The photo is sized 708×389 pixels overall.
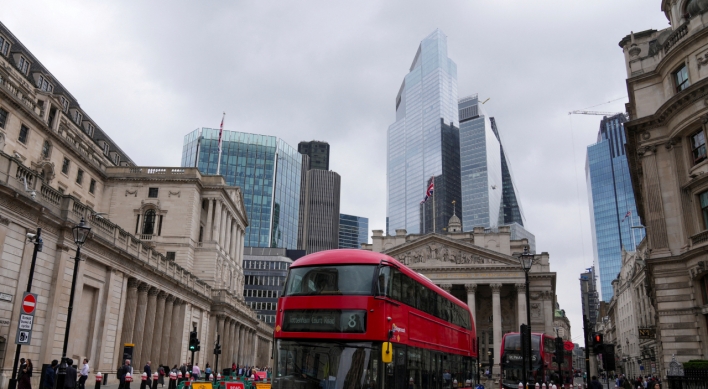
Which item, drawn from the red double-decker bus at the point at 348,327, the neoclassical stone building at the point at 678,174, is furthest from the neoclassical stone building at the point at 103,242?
the neoclassical stone building at the point at 678,174

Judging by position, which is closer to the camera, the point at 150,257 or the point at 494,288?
the point at 150,257

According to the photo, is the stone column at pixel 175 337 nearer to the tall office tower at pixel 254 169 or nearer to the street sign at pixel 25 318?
the street sign at pixel 25 318

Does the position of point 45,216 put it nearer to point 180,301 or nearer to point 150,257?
point 150,257

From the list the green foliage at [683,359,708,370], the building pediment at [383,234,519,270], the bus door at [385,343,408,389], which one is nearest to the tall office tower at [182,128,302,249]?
the building pediment at [383,234,519,270]

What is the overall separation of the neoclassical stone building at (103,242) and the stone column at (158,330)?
0.24 ft

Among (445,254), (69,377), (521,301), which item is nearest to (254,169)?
(445,254)

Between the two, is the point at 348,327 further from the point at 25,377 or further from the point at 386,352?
the point at 25,377

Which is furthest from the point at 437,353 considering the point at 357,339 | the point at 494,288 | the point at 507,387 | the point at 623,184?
the point at 623,184

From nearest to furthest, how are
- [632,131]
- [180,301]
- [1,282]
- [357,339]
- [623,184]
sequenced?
[357,339] < [1,282] < [632,131] < [180,301] < [623,184]

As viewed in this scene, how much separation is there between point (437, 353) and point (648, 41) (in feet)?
80.4

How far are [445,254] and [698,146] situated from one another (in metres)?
52.4

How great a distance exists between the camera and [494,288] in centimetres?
7444

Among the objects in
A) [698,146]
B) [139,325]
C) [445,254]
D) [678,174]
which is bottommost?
[139,325]

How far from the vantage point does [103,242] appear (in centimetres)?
2812
